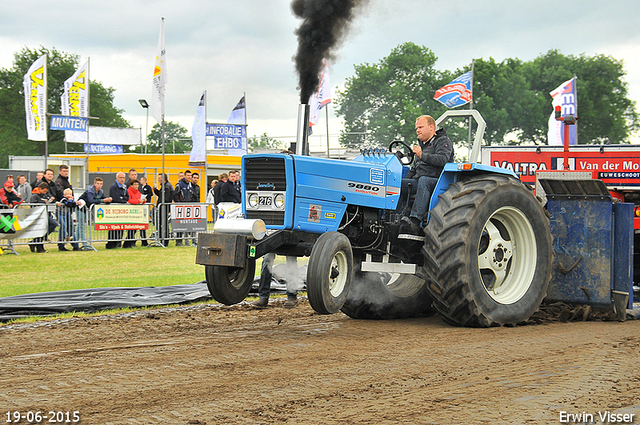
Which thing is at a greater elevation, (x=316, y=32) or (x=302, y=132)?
(x=316, y=32)

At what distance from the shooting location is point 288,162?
18.9 feet

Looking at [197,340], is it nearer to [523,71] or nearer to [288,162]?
[288,162]

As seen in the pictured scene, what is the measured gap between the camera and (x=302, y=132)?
640cm

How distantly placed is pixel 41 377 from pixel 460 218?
12.5 feet

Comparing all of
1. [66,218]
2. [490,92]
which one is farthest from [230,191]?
[490,92]

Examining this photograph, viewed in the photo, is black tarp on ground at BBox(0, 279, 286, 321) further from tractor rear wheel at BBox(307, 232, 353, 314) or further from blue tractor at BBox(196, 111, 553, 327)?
tractor rear wheel at BBox(307, 232, 353, 314)

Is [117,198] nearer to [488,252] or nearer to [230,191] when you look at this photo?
[230,191]

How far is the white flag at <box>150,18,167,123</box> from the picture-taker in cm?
1650

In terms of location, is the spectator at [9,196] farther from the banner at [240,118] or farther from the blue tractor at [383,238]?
the blue tractor at [383,238]

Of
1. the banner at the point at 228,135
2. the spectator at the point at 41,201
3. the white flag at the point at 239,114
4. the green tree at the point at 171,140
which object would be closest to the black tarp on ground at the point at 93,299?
the spectator at the point at 41,201

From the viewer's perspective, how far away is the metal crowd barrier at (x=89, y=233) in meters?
14.2

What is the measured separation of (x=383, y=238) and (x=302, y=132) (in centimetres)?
138

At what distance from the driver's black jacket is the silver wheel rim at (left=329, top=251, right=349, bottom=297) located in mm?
1526

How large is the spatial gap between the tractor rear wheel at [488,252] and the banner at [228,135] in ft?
54.9
